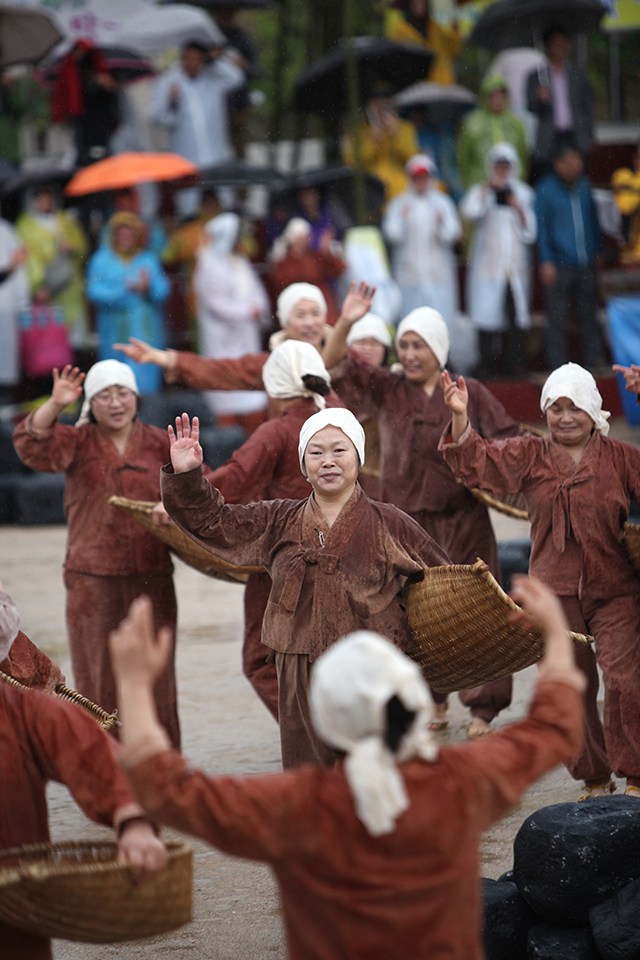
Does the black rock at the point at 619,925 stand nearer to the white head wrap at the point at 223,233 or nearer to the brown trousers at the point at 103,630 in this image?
the brown trousers at the point at 103,630

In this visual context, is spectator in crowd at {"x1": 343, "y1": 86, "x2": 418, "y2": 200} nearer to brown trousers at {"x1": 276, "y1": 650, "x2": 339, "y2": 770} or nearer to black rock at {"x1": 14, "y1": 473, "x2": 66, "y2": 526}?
black rock at {"x1": 14, "y1": 473, "x2": 66, "y2": 526}

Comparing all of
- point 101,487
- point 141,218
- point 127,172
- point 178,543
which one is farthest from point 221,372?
point 141,218

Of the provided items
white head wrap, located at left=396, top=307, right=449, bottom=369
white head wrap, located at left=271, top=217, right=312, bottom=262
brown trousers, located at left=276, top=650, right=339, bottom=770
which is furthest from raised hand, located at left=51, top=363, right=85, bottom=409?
white head wrap, located at left=271, top=217, right=312, bottom=262

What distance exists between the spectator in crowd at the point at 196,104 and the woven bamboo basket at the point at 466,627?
360 inches

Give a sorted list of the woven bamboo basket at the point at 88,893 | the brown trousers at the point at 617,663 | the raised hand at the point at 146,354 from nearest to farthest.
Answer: the woven bamboo basket at the point at 88,893, the brown trousers at the point at 617,663, the raised hand at the point at 146,354

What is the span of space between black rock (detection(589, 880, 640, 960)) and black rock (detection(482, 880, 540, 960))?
27 cm

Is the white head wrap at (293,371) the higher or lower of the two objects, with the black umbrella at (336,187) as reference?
lower

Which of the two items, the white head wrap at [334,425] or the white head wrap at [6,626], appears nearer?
the white head wrap at [6,626]

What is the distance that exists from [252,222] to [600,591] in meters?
9.49

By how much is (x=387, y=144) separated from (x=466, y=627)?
10020 millimetres

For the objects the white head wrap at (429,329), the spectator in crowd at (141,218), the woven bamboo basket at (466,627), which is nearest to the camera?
the woven bamboo basket at (466,627)

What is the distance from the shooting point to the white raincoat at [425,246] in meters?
13.0

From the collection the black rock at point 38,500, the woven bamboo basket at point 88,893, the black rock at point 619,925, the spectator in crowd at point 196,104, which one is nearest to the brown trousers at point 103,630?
the black rock at point 619,925

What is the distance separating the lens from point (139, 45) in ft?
44.5
